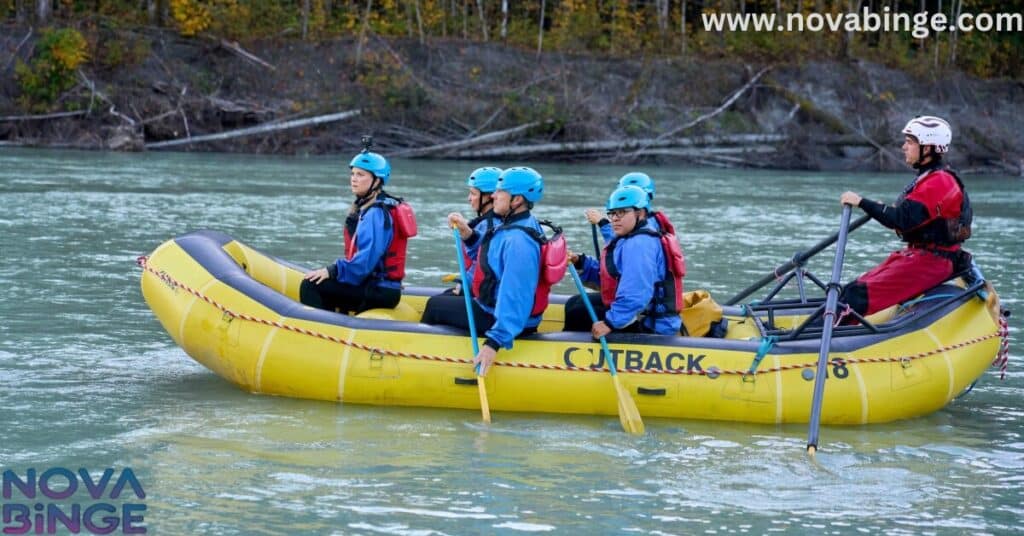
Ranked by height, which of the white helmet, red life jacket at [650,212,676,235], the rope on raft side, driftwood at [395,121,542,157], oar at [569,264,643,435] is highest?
the white helmet

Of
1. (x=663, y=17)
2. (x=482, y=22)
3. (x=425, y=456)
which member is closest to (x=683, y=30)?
(x=663, y=17)

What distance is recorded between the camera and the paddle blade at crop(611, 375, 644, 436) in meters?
6.50

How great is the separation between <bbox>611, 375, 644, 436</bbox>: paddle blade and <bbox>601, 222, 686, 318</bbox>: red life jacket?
48cm

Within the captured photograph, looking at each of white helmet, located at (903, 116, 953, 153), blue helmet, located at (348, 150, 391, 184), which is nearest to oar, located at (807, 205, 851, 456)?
white helmet, located at (903, 116, 953, 153)

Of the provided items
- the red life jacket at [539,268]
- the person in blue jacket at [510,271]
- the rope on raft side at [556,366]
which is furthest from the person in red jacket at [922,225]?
the person in blue jacket at [510,271]

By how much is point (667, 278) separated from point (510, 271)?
0.76 metres

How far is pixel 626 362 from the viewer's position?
6688 mm

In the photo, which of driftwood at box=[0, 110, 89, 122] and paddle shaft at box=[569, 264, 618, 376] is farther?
driftwood at box=[0, 110, 89, 122]

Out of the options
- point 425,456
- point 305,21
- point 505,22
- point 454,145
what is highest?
point 505,22

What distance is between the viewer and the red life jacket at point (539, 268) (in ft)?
21.9

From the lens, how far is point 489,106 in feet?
82.4

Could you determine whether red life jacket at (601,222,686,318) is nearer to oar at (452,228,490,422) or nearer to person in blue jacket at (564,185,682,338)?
person in blue jacket at (564,185,682,338)

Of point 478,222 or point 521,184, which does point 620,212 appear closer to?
point 521,184

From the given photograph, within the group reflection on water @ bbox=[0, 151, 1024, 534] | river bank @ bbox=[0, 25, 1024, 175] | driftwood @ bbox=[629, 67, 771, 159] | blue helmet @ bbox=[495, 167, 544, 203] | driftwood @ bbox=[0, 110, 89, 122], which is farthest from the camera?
driftwood @ bbox=[629, 67, 771, 159]
